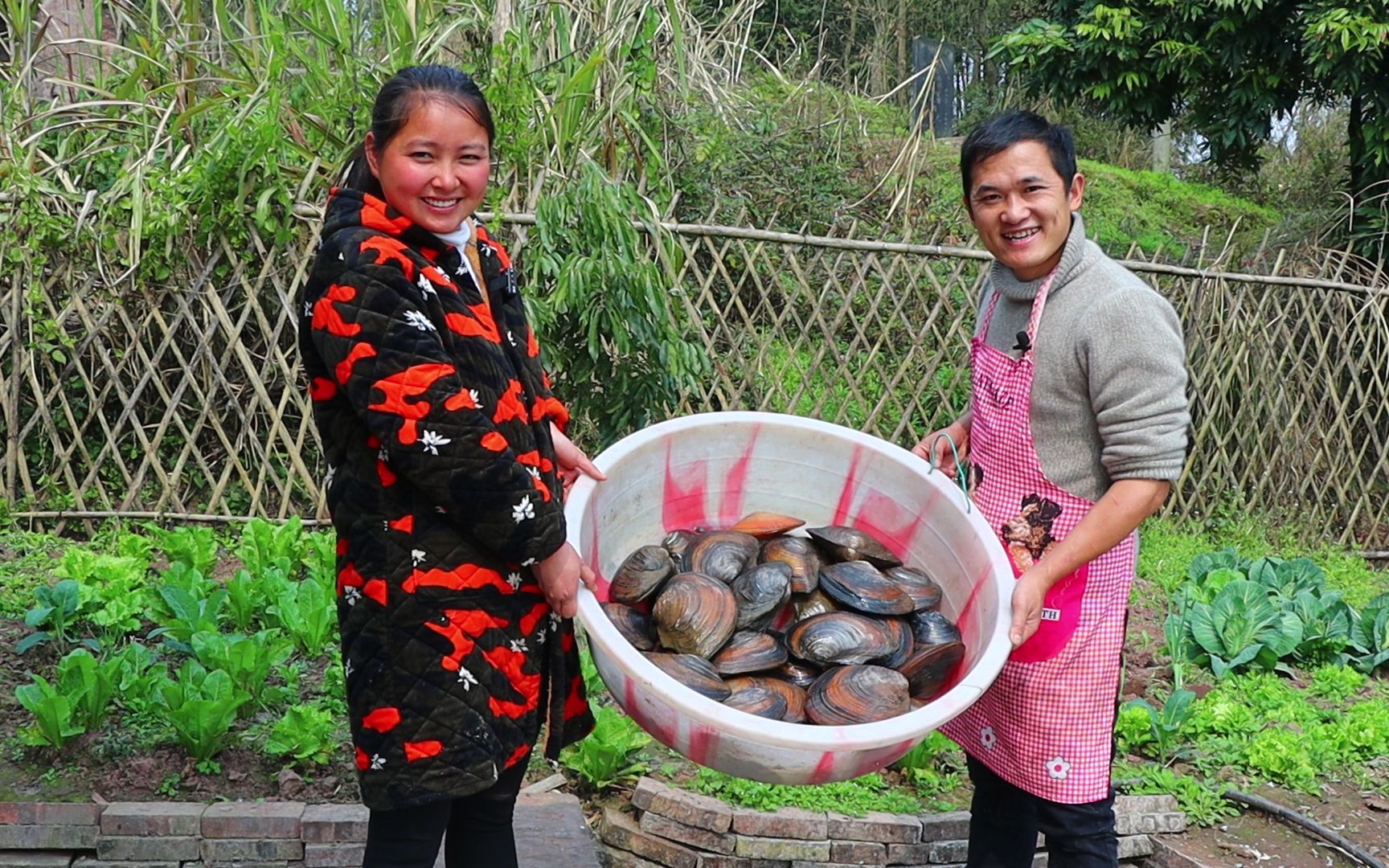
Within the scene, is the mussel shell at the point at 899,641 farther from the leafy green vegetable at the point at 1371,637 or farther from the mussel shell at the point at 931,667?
the leafy green vegetable at the point at 1371,637

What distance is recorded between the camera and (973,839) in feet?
7.03

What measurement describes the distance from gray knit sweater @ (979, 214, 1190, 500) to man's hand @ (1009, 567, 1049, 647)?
0.67 feet

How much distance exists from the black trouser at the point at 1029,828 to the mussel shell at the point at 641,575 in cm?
73

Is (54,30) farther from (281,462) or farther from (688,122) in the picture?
(688,122)

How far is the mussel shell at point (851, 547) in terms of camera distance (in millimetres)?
1975

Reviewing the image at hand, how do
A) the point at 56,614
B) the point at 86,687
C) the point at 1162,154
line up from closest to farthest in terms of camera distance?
the point at 86,687, the point at 56,614, the point at 1162,154

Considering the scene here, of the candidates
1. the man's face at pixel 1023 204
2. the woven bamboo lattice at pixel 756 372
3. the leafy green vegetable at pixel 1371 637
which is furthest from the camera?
the woven bamboo lattice at pixel 756 372

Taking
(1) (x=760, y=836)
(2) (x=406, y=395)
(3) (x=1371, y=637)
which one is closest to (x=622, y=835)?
(1) (x=760, y=836)

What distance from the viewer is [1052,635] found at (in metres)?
1.87

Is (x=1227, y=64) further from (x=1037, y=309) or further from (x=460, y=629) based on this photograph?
(x=460, y=629)

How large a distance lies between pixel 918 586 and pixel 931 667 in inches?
7.6

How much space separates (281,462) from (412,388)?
3.32 metres

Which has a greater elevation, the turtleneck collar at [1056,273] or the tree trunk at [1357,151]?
the tree trunk at [1357,151]

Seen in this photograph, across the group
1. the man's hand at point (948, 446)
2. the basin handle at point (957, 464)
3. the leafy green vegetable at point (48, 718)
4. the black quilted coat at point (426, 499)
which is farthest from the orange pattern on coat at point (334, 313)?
the leafy green vegetable at point (48, 718)
